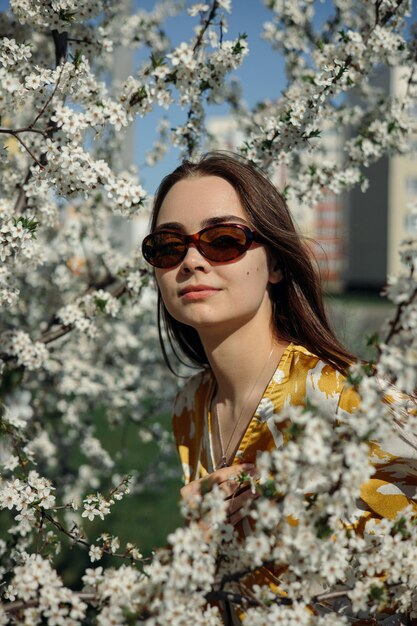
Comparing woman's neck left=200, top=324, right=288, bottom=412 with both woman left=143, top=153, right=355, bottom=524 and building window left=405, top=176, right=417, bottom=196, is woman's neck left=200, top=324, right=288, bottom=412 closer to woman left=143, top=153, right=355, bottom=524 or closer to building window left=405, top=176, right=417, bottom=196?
woman left=143, top=153, right=355, bottom=524

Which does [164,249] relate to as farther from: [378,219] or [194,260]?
[378,219]

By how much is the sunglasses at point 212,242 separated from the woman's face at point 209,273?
0.07 feet

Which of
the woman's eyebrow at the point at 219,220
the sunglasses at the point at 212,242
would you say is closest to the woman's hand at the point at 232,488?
the sunglasses at the point at 212,242

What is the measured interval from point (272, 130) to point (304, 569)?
1874 millimetres

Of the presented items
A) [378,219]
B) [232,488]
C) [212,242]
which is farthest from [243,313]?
[378,219]

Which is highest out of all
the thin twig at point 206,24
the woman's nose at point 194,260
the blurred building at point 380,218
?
the blurred building at point 380,218

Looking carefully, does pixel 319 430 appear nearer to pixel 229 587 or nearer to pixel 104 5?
pixel 229 587

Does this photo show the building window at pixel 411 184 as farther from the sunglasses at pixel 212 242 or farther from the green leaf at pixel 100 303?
the sunglasses at pixel 212 242

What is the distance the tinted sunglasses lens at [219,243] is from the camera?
2158mm

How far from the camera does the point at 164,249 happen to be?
89.6 inches

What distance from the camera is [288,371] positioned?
2.21 metres

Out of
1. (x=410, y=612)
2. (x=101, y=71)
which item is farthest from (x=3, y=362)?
(x=101, y=71)

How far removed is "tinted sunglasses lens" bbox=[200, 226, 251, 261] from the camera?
2.16m

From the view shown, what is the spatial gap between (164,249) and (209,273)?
215 millimetres
